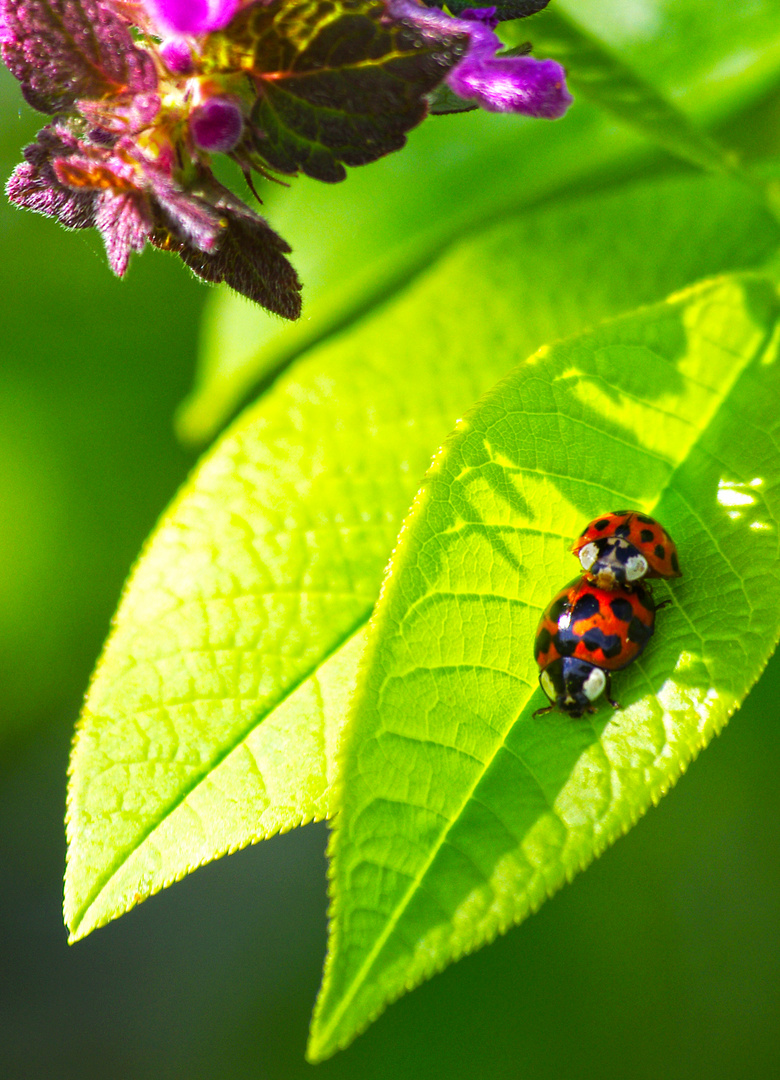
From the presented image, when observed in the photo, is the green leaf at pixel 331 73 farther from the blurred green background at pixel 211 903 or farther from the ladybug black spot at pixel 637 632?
the blurred green background at pixel 211 903

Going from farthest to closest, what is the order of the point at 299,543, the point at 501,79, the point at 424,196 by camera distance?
the point at 424,196 < the point at 299,543 < the point at 501,79

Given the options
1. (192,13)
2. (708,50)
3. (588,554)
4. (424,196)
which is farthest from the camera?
(424,196)

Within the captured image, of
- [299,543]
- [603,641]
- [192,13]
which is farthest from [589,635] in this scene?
[192,13]

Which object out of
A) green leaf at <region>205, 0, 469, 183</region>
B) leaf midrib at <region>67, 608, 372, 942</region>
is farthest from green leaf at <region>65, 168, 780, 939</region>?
green leaf at <region>205, 0, 469, 183</region>

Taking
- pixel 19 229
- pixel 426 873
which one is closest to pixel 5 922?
pixel 19 229

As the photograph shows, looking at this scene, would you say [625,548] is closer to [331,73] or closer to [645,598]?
[645,598]

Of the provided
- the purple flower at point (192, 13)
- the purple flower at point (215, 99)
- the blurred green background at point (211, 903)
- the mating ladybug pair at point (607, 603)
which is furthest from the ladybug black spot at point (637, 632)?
the blurred green background at point (211, 903)
